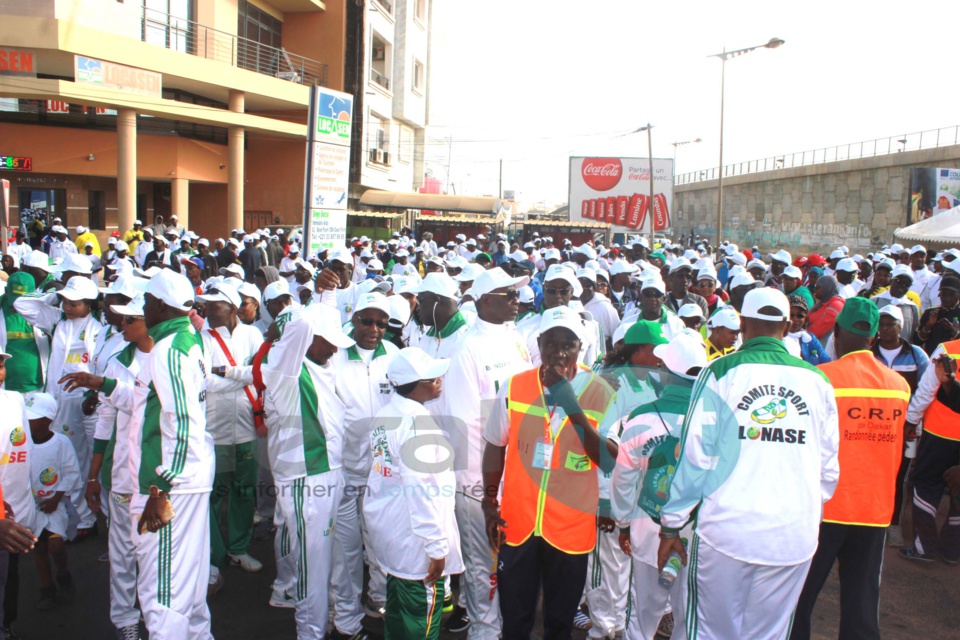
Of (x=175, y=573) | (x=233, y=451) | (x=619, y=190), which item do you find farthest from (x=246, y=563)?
(x=619, y=190)

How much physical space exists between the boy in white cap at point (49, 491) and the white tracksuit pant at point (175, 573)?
4.10ft

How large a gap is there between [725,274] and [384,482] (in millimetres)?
11013

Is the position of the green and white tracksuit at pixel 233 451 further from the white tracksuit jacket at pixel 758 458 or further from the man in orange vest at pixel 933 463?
the man in orange vest at pixel 933 463

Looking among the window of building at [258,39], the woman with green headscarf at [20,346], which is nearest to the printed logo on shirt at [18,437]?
the woman with green headscarf at [20,346]

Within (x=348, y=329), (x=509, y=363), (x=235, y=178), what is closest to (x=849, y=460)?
(x=509, y=363)

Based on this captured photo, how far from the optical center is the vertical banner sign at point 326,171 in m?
10.2

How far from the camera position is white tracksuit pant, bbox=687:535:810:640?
3.14 metres

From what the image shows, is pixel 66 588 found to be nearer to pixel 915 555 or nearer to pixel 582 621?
pixel 582 621

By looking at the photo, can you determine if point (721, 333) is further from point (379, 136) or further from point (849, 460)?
point (379, 136)

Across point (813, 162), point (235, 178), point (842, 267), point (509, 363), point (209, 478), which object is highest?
point (813, 162)

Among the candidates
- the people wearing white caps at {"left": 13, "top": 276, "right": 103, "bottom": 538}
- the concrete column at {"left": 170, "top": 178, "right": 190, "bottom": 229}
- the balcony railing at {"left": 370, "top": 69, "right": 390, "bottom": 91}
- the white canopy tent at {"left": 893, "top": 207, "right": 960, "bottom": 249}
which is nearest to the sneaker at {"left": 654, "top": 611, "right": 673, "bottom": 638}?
the people wearing white caps at {"left": 13, "top": 276, "right": 103, "bottom": 538}

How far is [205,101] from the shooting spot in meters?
27.2

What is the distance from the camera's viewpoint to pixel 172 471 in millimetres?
3676

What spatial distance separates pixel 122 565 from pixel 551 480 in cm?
261
